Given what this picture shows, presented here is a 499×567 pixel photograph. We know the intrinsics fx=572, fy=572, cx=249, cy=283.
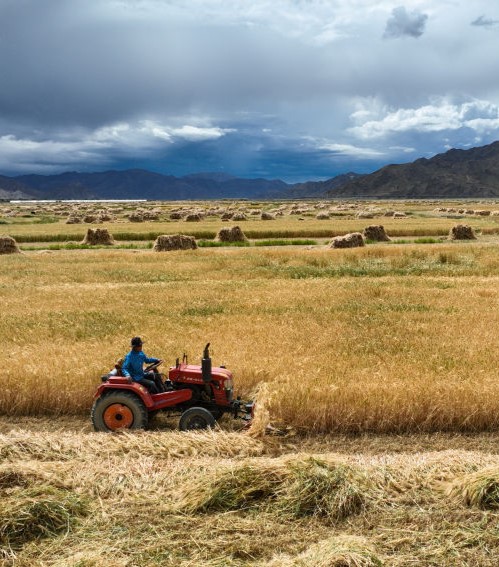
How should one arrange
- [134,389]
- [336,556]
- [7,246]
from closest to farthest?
[336,556] → [134,389] → [7,246]

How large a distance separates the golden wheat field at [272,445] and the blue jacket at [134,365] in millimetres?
988

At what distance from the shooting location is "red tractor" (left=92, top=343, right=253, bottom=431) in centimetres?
923

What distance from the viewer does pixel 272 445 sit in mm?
8984

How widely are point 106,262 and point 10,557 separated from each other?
96.0ft

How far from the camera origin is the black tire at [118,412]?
30.3ft

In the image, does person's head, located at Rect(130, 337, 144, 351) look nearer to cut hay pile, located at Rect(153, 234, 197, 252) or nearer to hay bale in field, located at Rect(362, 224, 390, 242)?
cut hay pile, located at Rect(153, 234, 197, 252)

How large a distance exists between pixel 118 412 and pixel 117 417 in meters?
0.11

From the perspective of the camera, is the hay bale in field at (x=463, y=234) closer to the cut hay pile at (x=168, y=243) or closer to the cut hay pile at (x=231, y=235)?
the cut hay pile at (x=231, y=235)

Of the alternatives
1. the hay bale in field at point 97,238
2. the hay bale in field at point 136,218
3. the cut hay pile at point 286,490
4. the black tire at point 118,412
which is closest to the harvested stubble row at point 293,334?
the black tire at point 118,412

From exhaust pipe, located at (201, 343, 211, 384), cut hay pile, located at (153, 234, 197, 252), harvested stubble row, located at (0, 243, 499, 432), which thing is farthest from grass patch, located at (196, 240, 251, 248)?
exhaust pipe, located at (201, 343, 211, 384)

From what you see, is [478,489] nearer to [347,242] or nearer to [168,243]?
[347,242]

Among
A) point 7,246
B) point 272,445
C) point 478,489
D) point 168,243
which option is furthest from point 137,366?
point 7,246

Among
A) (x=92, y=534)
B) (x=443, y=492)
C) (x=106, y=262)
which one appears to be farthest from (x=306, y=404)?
(x=106, y=262)

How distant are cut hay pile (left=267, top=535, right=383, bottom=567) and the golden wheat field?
21mm
